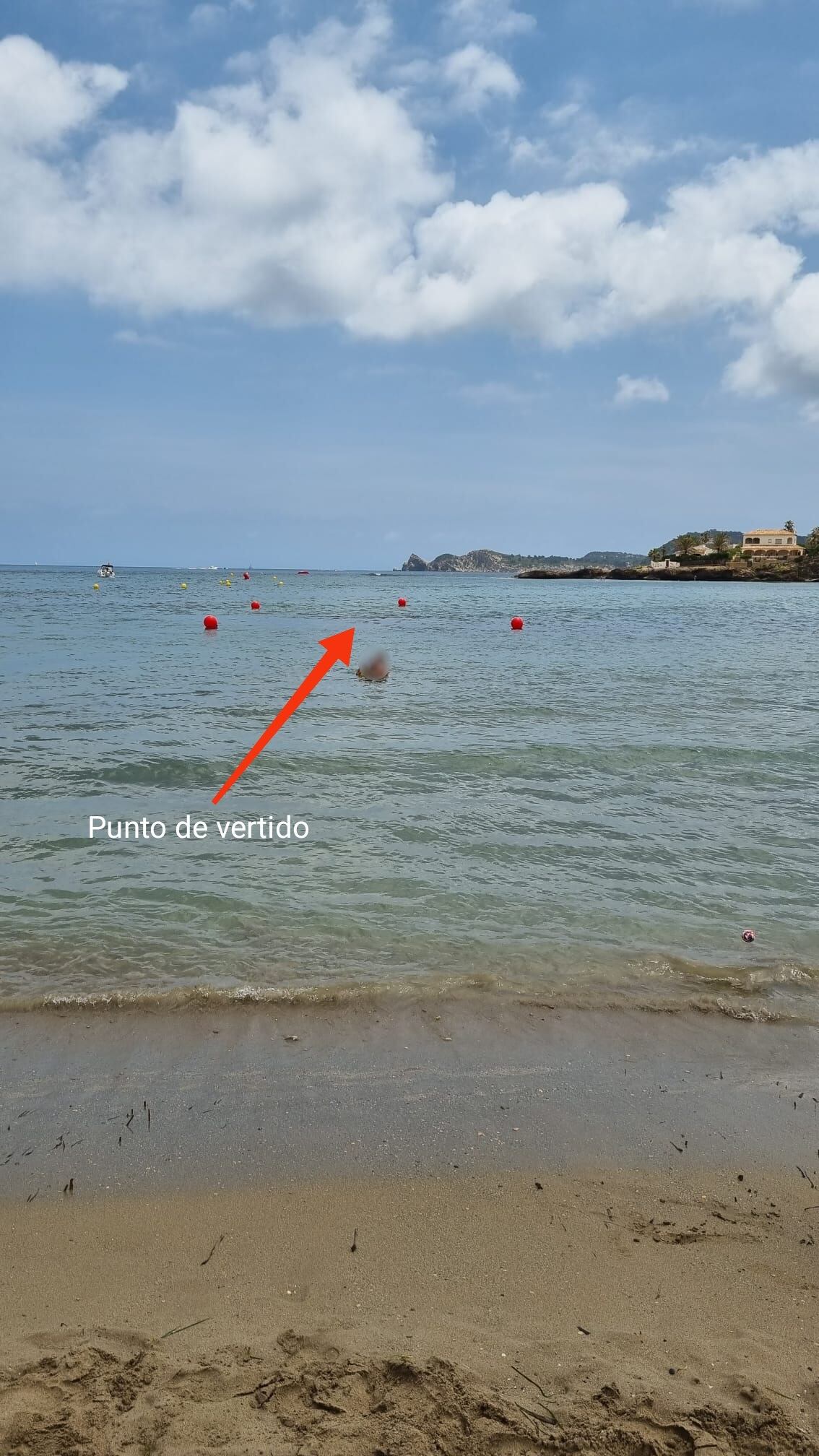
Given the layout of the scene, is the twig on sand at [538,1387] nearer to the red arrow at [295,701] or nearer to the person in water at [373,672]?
the red arrow at [295,701]

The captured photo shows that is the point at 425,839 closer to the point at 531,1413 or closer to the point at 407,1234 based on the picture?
the point at 407,1234

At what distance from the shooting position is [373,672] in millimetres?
23641

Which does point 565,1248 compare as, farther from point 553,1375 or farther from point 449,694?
point 449,694

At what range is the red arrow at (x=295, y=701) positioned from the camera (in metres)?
12.2

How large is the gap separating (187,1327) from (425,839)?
657 cm

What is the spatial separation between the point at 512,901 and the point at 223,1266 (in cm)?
474

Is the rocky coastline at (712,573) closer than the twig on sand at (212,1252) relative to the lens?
No

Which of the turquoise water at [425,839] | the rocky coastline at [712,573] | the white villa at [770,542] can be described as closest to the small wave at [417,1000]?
the turquoise water at [425,839]

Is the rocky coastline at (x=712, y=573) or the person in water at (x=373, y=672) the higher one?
the rocky coastline at (x=712, y=573)

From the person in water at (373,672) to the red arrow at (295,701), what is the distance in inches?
44.0

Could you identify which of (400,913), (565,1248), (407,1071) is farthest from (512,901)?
(565,1248)

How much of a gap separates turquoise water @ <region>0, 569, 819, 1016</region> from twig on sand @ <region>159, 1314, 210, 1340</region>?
2.93 meters

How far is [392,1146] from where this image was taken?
444 cm

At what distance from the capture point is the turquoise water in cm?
664
